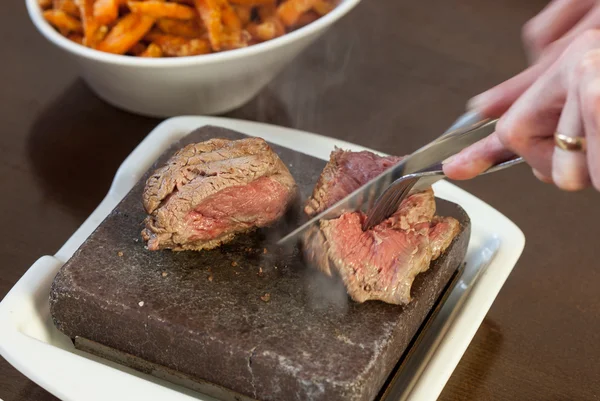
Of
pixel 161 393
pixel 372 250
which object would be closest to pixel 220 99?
pixel 372 250

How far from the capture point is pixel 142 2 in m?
2.11

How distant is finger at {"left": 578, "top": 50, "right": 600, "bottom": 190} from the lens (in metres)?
1.00

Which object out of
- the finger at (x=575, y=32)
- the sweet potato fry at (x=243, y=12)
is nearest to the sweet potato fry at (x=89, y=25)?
the sweet potato fry at (x=243, y=12)

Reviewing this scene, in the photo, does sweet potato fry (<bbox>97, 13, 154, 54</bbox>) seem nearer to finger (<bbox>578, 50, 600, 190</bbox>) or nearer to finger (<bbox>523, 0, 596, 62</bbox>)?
finger (<bbox>523, 0, 596, 62</bbox>)

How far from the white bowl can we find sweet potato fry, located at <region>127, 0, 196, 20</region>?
16 cm

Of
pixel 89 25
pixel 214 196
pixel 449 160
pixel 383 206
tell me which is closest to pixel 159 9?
pixel 89 25

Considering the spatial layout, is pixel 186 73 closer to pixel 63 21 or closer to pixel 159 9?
pixel 159 9

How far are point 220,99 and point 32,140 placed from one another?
0.64 m

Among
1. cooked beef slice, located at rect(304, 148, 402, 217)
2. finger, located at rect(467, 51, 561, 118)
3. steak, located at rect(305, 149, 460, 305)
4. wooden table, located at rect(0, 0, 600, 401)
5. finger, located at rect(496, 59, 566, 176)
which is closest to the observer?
finger, located at rect(496, 59, 566, 176)

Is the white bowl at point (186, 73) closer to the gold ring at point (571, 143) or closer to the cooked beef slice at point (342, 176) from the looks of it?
the cooked beef slice at point (342, 176)

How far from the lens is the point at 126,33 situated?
2148 millimetres

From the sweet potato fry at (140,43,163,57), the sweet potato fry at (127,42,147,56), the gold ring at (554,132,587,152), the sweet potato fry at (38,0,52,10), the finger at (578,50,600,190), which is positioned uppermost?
the finger at (578,50,600,190)

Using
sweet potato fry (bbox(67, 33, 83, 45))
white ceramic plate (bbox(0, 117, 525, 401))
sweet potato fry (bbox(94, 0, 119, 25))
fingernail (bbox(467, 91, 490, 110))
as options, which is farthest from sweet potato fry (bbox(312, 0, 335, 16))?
fingernail (bbox(467, 91, 490, 110))

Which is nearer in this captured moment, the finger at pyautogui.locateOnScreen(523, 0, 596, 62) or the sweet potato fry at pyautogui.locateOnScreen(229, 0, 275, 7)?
the finger at pyautogui.locateOnScreen(523, 0, 596, 62)
